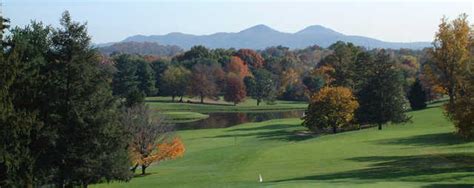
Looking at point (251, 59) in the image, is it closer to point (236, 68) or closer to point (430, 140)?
point (236, 68)

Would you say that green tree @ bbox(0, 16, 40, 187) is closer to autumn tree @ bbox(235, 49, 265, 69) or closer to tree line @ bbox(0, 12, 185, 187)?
tree line @ bbox(0, 12, 185, 187)

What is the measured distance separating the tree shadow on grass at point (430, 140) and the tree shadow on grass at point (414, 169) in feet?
24.2

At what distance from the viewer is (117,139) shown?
3197 cm

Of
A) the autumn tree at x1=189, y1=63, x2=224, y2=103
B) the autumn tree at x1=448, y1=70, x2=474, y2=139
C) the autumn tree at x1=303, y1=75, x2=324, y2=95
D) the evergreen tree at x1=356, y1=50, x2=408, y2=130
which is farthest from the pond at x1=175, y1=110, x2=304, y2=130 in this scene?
the autumn tree at x1=448, y1=70, x2=474, y2=139

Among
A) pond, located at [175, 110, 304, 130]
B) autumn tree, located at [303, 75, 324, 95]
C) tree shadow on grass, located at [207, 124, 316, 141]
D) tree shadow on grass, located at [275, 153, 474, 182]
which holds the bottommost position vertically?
pond, located at [175, 110, 304, 130]

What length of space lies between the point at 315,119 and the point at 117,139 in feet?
133

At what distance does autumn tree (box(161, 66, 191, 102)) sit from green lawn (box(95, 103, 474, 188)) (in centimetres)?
8142

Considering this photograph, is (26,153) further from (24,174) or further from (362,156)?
(362,156)

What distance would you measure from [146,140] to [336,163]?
47.8 ft

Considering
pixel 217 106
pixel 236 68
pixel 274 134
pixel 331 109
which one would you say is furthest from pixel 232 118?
pixel 236 68

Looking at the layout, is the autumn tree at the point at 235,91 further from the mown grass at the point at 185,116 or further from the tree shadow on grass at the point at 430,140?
the tree shadow on grass at the point at 430,140

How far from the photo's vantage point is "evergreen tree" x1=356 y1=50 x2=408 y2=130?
6725 cm

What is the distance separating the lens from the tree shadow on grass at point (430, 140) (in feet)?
155

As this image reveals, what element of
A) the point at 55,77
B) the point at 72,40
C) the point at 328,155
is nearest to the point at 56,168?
the point at 55,77
